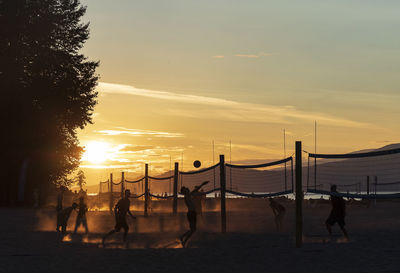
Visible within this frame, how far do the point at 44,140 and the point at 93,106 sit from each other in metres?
5.04

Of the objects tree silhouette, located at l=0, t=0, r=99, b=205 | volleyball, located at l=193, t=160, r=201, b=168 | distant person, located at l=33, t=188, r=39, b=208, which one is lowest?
distant person, located at l=33, t=188, r=39, b=208

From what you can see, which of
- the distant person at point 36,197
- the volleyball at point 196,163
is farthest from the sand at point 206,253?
the distant person at point 36,197

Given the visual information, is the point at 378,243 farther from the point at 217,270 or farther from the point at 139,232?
the point at 139,232

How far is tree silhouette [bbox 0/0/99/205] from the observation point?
50.9 meters

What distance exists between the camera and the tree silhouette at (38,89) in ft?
167

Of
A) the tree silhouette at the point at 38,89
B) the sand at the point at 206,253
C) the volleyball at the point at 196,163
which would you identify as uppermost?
the tree silhouette at the point at 38,89

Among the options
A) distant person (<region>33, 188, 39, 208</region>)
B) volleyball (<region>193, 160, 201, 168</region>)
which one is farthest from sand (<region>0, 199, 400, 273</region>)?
distant person (<region>33, 188, 39, 208</region>)

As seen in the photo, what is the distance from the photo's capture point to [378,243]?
19.6 meters

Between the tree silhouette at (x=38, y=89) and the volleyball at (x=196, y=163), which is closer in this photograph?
the volleyball at (x=196, y=163)

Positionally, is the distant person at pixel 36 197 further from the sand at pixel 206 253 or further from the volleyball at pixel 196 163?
the sand at pixel 206 253

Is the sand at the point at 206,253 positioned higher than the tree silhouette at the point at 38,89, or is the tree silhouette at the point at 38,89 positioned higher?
the tree silhouette at the point at 38,89

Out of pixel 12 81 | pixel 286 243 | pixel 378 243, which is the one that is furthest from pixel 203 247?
pixel 12 81

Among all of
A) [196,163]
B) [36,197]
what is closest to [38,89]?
[36,197]

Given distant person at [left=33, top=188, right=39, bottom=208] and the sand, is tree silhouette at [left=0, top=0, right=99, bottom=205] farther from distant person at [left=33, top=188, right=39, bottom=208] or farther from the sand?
the sand
